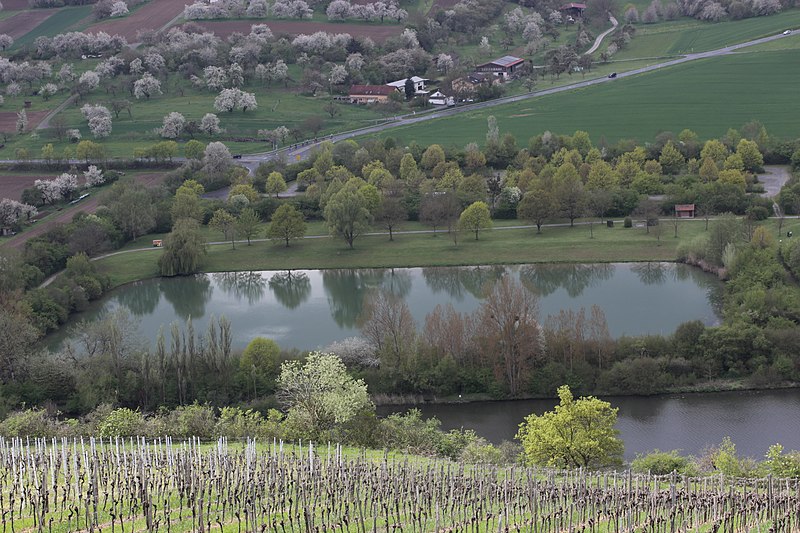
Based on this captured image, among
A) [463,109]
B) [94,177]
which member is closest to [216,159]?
[94,177]

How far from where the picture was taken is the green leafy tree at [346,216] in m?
73.6

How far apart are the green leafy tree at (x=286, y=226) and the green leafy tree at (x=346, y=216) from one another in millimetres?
2053

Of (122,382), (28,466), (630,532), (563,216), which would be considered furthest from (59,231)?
(630,532)

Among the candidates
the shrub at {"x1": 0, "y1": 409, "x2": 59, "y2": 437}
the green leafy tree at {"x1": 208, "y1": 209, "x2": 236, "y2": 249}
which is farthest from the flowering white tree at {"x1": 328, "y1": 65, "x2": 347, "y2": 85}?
the shrub at {"x1": 0, "y1": 409, "x2": 59, "y2": 437}

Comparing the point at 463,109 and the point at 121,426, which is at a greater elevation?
the point at 463,109

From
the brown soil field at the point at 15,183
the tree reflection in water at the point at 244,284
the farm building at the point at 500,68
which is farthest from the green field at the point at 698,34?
the tree reflection in water at the point at 244,284

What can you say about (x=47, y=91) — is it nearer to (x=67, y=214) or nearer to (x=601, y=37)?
(x=67, y=214)

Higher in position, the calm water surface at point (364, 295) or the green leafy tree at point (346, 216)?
the green leafy tree at point (346, 216)

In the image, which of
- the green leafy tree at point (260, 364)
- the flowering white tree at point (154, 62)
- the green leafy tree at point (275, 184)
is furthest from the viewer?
the flowering white tree at point (154, 62)

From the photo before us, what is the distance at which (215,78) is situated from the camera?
121 meters

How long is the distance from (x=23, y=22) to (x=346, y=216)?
93.4m

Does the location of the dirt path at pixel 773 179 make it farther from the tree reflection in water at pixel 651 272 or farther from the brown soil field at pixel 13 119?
the brown soil field at pixel 13 119

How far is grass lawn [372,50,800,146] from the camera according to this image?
10034cm

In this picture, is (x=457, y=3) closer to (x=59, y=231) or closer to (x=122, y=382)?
(x=59, y=231)
